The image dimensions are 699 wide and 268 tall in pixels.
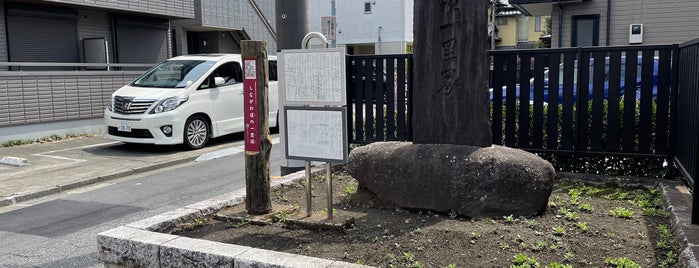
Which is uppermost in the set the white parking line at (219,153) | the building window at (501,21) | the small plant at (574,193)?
the building window at (501,21)

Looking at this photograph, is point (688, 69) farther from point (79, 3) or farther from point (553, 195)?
point (79, 3)

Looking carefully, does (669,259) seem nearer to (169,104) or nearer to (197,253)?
(197,253)

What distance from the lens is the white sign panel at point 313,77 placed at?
4.52m

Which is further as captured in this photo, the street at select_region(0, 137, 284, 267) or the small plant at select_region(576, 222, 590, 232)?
the street at select_region(0, 137, 284, 267)

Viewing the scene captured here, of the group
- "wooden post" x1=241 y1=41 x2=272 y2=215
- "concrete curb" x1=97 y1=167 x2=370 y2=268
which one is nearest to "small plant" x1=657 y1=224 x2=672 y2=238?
"concrete curb" x1=97 y1=167 x2=370 y2=268

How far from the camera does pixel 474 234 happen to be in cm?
422

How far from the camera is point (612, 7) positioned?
1579 cm

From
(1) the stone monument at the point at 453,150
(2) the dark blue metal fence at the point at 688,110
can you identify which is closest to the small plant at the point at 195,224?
(1) the stone monument at the point at 453,150

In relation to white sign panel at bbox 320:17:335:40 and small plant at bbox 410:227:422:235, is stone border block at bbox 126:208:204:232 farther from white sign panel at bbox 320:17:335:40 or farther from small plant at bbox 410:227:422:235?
white sign panel at bbox 320:17:335:40

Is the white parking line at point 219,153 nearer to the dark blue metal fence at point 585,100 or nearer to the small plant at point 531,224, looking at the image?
the dark blue metal fence at point 585,100

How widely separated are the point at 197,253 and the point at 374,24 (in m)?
33.4

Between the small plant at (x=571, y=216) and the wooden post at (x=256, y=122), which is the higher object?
the wooden post at (x=256, y=122)

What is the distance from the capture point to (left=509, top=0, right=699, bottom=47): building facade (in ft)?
49.1

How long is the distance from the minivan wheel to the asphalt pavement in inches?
6.3
